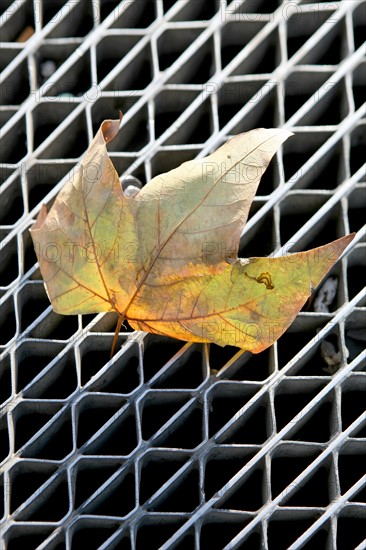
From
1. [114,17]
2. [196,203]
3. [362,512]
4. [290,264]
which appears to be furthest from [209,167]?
[362,512]

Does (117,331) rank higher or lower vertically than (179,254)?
lower

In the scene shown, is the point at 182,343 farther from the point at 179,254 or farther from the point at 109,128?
the point at 109,128

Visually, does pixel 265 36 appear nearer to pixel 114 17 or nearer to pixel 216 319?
pixel 114 17

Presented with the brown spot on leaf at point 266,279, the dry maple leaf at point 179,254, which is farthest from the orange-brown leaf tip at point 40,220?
the brown spot on leaf at point 266,279

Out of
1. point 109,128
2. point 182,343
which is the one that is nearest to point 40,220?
point 109,128

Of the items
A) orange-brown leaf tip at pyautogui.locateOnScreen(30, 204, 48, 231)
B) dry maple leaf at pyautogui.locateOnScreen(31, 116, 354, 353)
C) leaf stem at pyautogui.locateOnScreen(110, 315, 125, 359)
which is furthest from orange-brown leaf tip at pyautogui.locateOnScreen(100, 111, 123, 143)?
leaf stem at pyautogui.locateOnScreen(110, 315, 125, 359)
